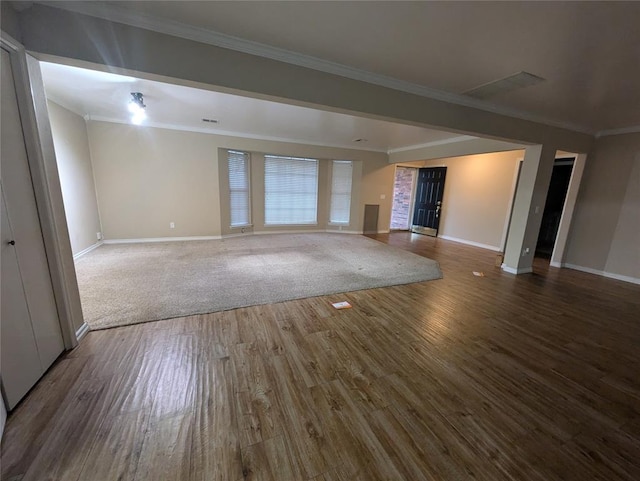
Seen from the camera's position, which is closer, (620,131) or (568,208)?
(620,131)

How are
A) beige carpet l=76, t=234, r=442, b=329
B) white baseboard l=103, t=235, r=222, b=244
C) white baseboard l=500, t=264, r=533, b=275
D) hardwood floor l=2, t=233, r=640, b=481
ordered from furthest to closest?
white baseboard l=103, t=235, r=222, b=244 → white baseboard l=500, t=264, r=533, b=275 → beige carpet l=76, t=234, r=442, b=329 → hardwood floor l=2, t=233, r=640, b=481

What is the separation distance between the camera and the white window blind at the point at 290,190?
21.6 feet

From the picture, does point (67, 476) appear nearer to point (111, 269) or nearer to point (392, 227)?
point (111, 269)

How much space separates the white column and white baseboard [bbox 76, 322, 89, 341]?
6011 mm

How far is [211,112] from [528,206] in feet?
18.2

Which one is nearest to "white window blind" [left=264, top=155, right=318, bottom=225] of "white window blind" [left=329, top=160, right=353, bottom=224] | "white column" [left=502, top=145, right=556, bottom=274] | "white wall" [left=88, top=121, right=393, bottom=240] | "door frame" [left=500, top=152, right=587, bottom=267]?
"white wall" [left=88, top=121, right=393, bottom=240]

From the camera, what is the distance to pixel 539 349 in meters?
2.27

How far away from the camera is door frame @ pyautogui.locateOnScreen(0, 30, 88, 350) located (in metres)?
1.63

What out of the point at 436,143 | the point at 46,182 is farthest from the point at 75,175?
the point at 436,143

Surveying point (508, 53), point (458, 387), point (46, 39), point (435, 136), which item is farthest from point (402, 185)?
point (46, 39)

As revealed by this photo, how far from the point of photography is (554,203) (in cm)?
580

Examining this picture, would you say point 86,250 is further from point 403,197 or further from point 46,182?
point 403,197

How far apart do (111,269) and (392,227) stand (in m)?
A: 7.67

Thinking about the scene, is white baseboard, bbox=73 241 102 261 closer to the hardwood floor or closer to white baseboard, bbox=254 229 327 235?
the hardwood floor
